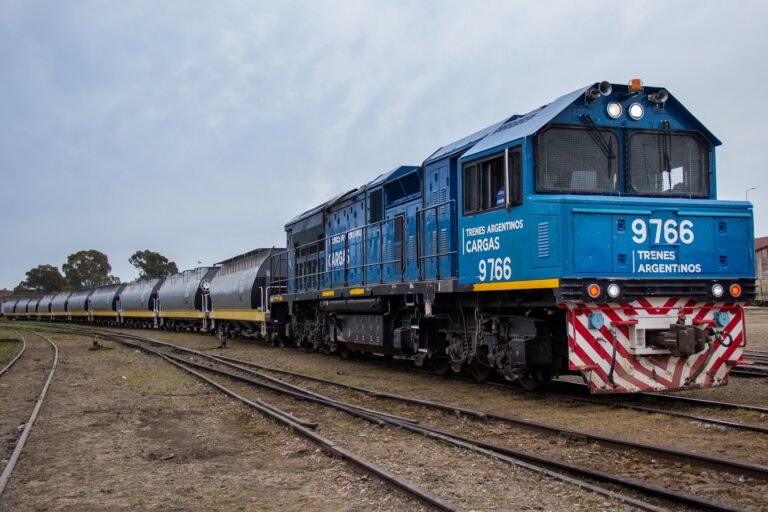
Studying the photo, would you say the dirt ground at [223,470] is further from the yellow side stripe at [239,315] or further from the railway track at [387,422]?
the yellow side stripe at [239,315]

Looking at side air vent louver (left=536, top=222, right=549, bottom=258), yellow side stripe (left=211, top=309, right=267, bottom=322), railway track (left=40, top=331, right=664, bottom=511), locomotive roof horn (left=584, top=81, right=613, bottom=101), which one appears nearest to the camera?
railway track (left=40, top=331, right=664, bottom=511)

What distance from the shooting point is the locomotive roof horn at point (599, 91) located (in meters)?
8.97

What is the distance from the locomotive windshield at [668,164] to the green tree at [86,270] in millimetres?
103842

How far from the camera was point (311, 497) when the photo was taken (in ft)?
17.7

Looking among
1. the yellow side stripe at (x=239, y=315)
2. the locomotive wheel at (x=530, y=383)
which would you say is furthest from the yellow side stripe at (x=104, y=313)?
the locomotive wheel at (x=530, y=383)

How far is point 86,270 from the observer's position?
105562 millimetres

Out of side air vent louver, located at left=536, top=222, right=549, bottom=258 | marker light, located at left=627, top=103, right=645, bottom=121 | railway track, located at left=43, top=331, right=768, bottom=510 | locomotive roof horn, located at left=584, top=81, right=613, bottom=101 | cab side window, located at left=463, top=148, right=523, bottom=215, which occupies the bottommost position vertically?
railway track, located at left=43, top=331, right=768, bottom=510

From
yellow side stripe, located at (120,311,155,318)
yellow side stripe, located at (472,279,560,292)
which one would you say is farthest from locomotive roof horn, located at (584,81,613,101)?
yellow side stripe, located at (120,311,155,318)

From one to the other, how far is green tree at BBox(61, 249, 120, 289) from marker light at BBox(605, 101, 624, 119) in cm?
10376

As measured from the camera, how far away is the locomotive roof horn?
8969 mm

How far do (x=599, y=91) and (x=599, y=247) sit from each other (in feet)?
6.81

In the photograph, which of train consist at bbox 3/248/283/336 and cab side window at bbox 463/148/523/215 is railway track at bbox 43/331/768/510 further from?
train consist at bbox 3/248/283/336

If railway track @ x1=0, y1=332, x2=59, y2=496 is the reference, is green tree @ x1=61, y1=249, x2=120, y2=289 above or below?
above

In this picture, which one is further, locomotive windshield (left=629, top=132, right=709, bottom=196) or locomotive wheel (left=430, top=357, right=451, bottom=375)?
locomotive wheel (left=430, top=357, right=451, bottom=375)
